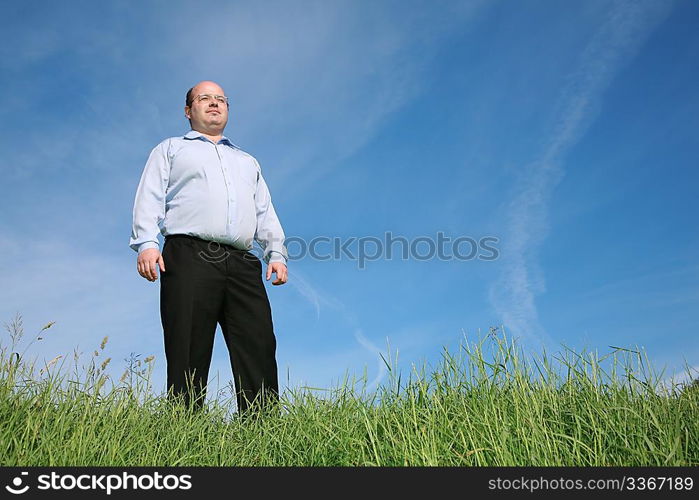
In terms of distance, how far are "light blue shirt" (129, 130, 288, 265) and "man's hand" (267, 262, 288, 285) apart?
0.18ft

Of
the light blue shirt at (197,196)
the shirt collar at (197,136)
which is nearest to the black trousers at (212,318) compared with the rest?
the light blue shirt at (197,196)

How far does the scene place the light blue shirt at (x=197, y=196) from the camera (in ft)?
15.2

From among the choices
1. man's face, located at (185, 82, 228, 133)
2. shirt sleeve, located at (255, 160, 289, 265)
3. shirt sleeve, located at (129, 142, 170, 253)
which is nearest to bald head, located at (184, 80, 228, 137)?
man's face, located at (185, 82, 228, 133)

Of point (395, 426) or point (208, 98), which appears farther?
point (208, 98)

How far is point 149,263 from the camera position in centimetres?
443

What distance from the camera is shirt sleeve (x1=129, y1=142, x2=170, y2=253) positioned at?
454 centimetres

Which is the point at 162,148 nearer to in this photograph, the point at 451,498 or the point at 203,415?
the point at 203,415

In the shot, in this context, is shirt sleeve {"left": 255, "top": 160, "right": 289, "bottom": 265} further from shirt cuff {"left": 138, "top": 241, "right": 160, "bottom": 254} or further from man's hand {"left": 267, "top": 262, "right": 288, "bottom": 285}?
shirt cuff {"left": 138, "top": 241, "right": 160, "bottom": 254}

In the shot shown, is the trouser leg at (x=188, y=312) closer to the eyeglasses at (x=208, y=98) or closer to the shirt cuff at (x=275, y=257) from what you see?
the shirt cuff at (x=275, y=257)

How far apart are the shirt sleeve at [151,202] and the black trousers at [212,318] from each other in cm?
19

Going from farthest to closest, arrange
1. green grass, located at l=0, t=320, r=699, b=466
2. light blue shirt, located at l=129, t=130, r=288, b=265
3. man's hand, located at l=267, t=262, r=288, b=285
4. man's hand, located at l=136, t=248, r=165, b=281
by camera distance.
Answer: man's hand, located at l=267, t=262, r=288, b=285 → light blue shirt, located at l=129, t=130, r=288, b=265 → man's hand, located at l=136, t=248, r=165, b=281 → green grass, located at l=0, t=320, r=699, b=466

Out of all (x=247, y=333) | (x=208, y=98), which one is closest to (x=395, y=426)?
(x=247, y=333)

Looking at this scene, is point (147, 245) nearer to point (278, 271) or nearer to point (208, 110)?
point (278, 271)

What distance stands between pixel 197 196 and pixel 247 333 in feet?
3.77
